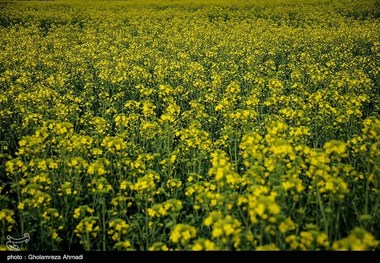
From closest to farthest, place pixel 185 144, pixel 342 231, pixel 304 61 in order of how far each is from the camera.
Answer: pixel 342 231 → pixel 185 144 → pixel 304 61

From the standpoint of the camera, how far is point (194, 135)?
21.0ft

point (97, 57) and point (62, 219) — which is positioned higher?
point (97, 57)

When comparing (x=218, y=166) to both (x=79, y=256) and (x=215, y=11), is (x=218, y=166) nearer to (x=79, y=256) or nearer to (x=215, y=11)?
(x=79, y=256)

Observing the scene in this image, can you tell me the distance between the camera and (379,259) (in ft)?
13.2


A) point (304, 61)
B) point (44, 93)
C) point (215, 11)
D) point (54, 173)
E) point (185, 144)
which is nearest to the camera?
point (54, 173)

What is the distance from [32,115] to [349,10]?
26040 millimetres

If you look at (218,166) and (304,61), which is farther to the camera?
(304,61)

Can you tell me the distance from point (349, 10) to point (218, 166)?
2646 centimetres

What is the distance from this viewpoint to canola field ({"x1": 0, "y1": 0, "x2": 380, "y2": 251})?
4.51 m

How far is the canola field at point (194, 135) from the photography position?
451cm

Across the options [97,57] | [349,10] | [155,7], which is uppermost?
[155,7]

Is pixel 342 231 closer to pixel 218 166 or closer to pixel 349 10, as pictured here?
pixel 218 166

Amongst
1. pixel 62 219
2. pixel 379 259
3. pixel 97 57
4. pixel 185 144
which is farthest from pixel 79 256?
pixel 97 57

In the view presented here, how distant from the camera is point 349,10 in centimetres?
2598
